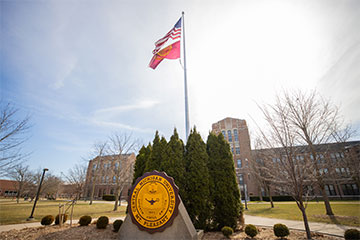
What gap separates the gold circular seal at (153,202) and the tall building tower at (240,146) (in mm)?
31326

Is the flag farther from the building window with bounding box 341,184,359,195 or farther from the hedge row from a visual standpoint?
the building window with bounding box 341,184,359,195

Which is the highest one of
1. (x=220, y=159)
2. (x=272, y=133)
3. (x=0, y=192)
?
(x=272, y=133)

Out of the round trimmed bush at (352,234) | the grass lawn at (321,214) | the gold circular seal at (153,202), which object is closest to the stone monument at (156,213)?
the gold circular seal at (153,202)

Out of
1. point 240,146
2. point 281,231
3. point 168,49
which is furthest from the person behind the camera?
point 240,146

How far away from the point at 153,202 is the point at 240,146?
35567 millimetres

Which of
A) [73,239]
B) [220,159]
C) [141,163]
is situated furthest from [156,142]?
[73,239]

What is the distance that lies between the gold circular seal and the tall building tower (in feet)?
103

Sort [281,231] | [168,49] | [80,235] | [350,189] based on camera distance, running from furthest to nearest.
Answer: [350,189], [168,49], [80,235], [281,231]

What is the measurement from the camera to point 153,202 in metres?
5.71

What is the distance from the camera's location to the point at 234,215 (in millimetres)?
7797

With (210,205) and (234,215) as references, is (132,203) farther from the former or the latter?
(234,215)

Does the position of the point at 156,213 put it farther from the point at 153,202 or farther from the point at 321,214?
the point at 321,214

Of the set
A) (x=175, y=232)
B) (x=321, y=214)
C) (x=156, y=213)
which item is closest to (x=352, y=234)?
(x=175, y=232)

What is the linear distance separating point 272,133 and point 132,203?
6355 mm
